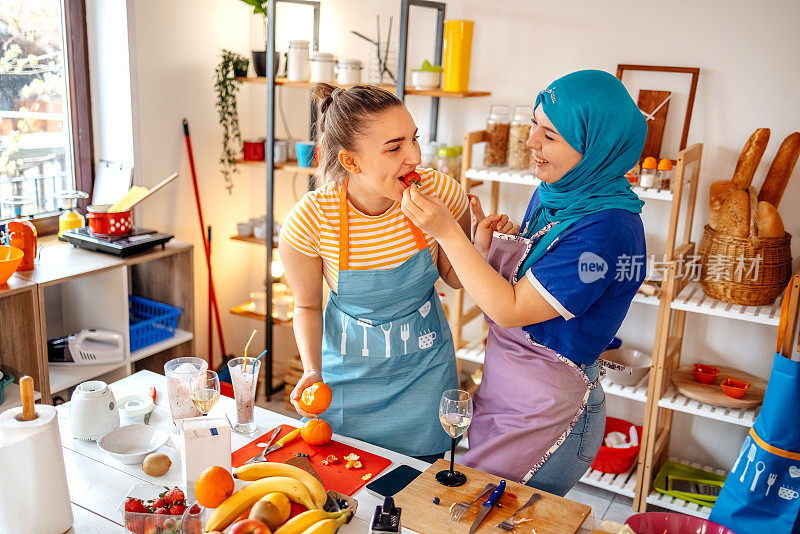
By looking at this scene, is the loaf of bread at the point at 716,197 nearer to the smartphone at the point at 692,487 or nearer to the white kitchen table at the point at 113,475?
the smartphone at the point at 692,487

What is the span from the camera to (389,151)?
1.76 meters

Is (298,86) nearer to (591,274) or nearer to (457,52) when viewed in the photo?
(457,52)

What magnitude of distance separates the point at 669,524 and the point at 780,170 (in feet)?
5.40

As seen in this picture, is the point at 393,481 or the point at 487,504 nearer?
the point at 487,504

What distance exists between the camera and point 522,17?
3.11 meters

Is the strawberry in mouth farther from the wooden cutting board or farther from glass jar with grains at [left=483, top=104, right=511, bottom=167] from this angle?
glass jar with grains at [left=483, top=104, right=511, bottom=167]

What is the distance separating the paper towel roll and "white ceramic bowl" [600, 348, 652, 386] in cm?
215

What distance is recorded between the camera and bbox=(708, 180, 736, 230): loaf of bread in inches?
108

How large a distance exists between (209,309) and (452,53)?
5.92 feet

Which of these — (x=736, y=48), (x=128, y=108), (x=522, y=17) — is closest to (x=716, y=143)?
(x=736, y=48)

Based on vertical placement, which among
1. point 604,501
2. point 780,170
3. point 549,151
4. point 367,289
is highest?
point 549,151

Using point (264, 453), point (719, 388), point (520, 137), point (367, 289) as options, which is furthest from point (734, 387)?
point (264, 453)

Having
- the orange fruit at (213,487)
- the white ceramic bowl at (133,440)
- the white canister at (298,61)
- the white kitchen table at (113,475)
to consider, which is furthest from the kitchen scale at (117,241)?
the orange fruit at (213,487)

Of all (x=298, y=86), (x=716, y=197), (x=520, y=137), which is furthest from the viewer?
(x=298, y=86)
